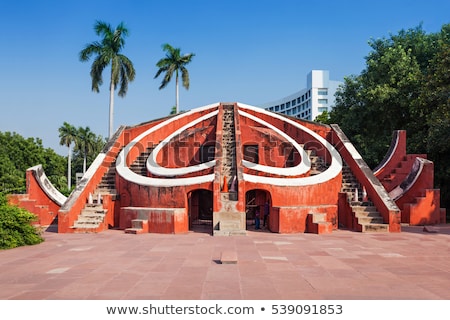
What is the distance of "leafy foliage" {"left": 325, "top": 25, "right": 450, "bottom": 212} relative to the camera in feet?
49.5

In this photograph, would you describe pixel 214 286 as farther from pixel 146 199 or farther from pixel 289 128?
pixel 289 128

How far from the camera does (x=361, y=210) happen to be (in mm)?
10727

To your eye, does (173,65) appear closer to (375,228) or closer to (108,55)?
(108,55)

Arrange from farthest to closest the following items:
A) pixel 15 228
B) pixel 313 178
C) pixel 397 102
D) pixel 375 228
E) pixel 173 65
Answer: pixel 173 65
pixel 397 102
pixel 313 178
pixel 375 228
pixel 15 228

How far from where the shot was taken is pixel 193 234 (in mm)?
9586

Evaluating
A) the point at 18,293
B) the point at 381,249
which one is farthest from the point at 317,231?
the point at 18,293

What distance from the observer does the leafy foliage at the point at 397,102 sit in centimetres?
1509

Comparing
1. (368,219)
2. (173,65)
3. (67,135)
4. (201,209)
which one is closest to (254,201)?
(201,209)

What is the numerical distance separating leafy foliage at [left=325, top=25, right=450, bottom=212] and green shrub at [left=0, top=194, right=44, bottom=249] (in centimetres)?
1215

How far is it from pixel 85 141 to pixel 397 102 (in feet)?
95.9

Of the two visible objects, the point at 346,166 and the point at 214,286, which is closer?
the point at 214,286

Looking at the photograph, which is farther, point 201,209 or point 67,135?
point 67,135

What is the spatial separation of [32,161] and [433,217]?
25.1m

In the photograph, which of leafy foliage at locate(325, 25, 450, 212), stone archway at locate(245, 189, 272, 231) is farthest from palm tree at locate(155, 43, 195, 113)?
stone archway at locate(245, 189, 272, 231)
